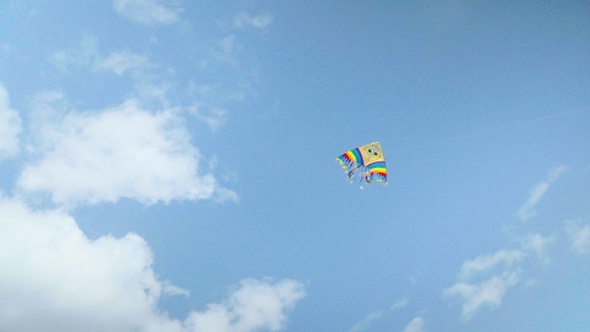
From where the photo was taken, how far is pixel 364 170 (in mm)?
39781

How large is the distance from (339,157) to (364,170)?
2436 mm

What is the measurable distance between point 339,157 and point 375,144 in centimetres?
303

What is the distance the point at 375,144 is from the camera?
128 ft

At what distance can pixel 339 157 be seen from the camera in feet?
128

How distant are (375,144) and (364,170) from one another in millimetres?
2303
